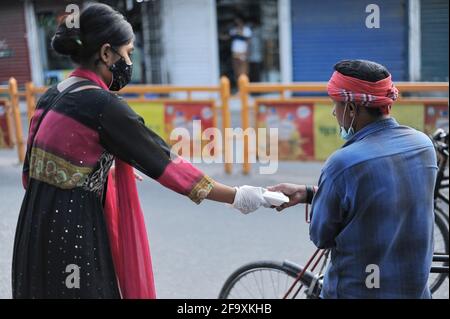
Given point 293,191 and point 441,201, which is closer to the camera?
point 293,191

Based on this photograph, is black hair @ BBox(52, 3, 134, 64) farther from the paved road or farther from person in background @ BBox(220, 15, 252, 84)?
person in background @ BBox(220, 15, 252, 84)

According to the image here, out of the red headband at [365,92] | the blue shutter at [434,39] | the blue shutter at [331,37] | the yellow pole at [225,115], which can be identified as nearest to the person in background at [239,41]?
the blue shutter at [331,37]

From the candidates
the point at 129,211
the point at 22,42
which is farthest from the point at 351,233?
the point at 22,42

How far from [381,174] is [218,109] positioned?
5660 millimetres

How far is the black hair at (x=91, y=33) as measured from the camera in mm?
1949

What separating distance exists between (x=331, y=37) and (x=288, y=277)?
9.48m

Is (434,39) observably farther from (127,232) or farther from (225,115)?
(127,232)

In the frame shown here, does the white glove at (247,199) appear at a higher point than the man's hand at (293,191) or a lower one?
higher

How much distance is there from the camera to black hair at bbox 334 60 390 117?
1.97m

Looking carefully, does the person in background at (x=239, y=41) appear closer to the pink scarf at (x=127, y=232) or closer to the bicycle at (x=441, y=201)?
the bicycle at (x=441, y=201)

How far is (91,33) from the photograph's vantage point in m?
1.96

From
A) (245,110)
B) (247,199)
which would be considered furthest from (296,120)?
(247,199)
